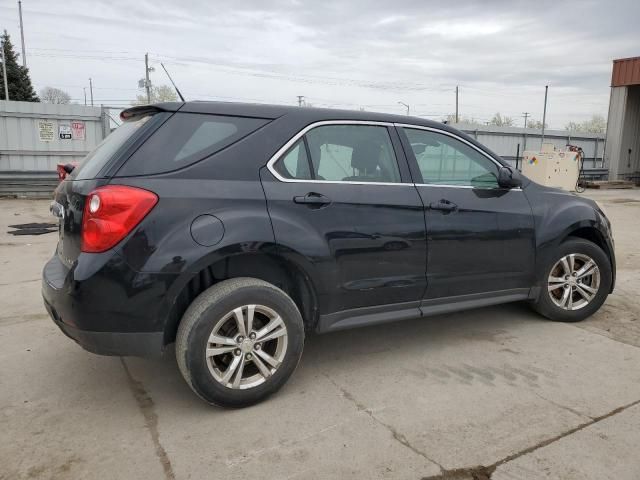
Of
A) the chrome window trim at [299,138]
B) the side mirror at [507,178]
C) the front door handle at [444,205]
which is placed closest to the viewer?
the chrome window trim at [299,138]

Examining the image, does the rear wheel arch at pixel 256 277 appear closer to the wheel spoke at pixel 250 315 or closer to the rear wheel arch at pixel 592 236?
the wheel spoke at pixel 250 315

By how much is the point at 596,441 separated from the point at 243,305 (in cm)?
198

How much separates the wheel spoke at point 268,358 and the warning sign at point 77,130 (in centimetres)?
1374

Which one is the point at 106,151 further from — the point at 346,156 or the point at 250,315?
the point at 346,156

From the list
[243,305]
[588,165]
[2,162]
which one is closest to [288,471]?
[243,305]

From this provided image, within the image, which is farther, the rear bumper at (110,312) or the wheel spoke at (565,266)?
the wheel spoke at (565,266)

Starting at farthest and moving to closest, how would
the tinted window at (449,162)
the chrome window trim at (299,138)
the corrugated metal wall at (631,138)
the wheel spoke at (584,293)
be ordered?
1. the corrugated metal wall at (631,138)
2. the wheel spoke at (584,293)
3. the tinted window at (449,162)
4. the chrome window trim at (299,138)

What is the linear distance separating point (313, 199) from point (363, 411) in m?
1.27

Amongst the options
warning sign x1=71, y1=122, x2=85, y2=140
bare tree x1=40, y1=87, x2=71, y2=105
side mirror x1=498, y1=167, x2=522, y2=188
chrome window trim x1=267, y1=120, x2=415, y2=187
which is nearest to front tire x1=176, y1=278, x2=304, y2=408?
chrome window trim x1=267, y1=120, x2=415, y2=187

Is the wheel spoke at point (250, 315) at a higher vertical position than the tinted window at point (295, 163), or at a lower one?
lower

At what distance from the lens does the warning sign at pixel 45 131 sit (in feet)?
45.7

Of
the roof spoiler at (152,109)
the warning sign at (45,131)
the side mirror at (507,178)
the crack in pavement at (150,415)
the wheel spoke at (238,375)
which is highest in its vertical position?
the warning sign at (45,131)

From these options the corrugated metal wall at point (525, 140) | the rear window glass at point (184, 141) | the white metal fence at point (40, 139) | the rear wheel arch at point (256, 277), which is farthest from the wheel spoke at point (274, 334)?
the corrugated metal wall at point (525, 140)

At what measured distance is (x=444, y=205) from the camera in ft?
11.4
